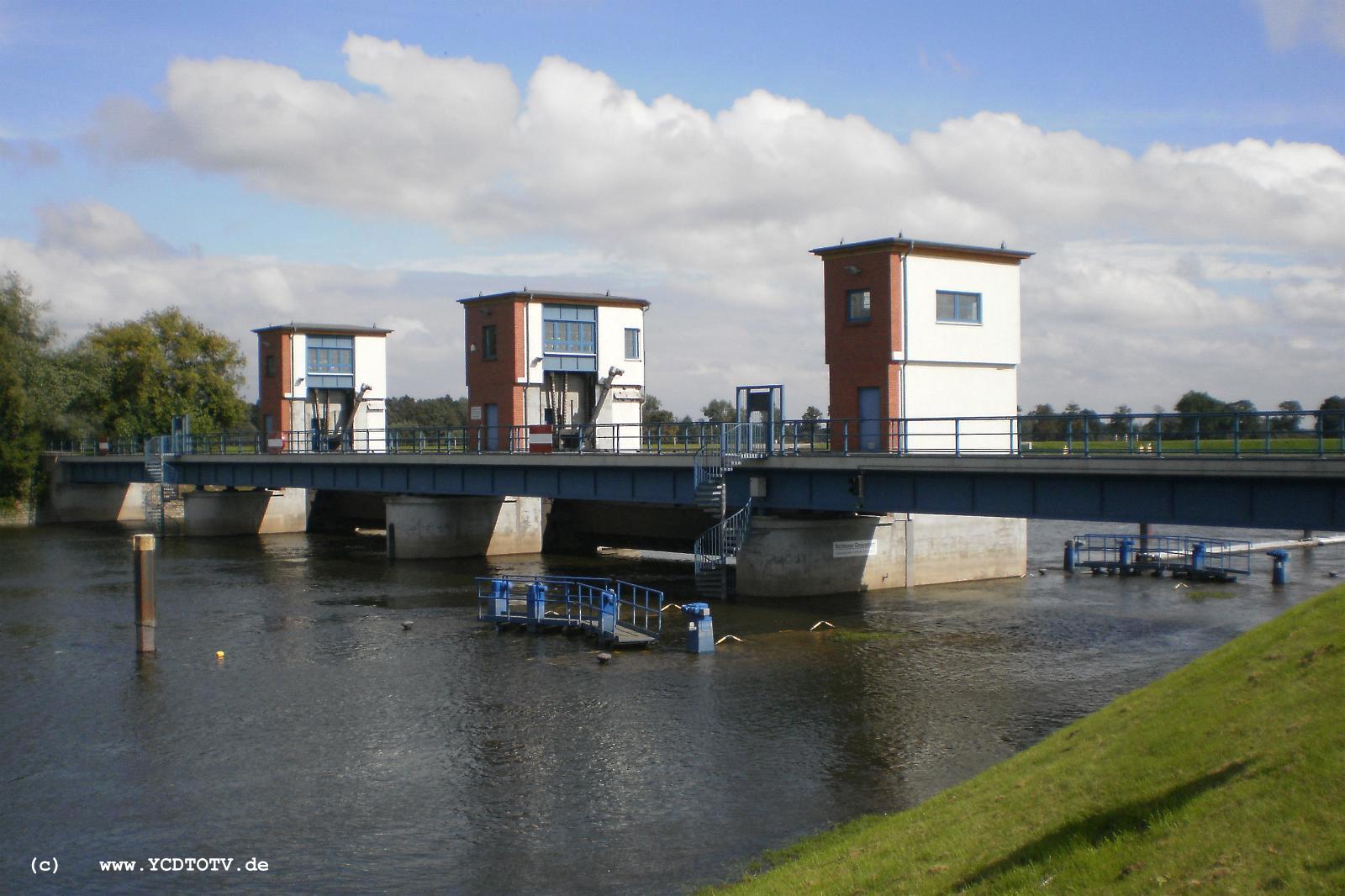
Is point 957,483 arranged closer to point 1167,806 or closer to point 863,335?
point 863,335

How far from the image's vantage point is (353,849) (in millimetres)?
14625

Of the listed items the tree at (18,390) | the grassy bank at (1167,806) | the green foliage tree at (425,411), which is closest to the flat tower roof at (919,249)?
the grassy bank at (1167,806)

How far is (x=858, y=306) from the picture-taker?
3891 cm

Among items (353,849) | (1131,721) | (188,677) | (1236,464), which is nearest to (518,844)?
(353,849)

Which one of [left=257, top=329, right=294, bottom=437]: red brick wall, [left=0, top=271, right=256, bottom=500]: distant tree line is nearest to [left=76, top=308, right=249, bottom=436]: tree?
[left=0, top=271, right=256, bottom=500]: distant tree line

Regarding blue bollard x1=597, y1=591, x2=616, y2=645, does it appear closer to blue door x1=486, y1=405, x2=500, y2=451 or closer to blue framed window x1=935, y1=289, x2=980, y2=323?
blue framed window x1=935, y1=289, x2=980, y2=323

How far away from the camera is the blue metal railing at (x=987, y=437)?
2533 cm

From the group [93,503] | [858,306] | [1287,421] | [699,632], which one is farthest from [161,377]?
[1287,421]

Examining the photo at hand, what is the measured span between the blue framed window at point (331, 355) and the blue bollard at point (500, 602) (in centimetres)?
4246

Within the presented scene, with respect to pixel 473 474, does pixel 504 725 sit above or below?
below

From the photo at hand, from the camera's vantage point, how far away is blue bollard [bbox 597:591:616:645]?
1118 inches

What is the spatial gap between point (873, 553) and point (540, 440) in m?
16.0

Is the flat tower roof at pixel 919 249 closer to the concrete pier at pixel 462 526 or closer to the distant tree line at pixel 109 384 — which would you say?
the concrete pier at pixel 462 526

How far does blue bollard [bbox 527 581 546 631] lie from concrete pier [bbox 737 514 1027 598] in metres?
7.18
